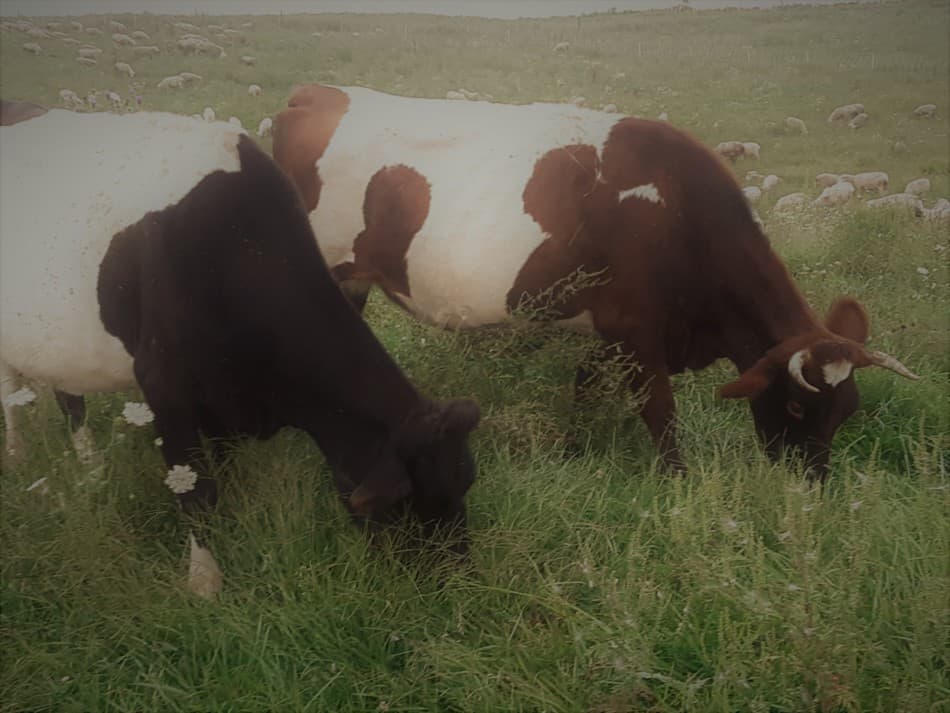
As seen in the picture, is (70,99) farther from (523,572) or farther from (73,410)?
(523,572)

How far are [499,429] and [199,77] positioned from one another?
5314 mm

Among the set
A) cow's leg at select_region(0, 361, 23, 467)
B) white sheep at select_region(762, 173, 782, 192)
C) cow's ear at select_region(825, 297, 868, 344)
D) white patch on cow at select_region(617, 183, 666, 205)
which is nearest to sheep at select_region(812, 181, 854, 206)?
white sheep at select_region(762, 173, 782, 192)

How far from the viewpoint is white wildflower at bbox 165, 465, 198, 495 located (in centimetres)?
260

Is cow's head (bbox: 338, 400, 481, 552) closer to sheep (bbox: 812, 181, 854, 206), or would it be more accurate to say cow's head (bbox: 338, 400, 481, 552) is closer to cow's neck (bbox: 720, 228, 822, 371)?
cow's neck (bbox: 720, 228, 822, 371)

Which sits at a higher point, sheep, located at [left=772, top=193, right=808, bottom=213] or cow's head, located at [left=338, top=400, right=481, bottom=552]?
cow's head, located at [left=338, top=400, right=481, bottom=552]

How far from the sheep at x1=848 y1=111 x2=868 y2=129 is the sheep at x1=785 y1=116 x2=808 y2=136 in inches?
20.1

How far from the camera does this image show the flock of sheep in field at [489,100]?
5.55 m

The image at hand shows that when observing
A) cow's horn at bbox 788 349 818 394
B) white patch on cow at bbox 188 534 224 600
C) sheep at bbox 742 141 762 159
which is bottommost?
white patch on cow at bbox 188 534 224 600

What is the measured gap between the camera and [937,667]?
2160 mm

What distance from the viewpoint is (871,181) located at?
8.73m

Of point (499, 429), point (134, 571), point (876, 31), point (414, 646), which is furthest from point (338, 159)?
point (876, 31)

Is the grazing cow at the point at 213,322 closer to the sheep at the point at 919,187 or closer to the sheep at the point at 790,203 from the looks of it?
the sheep at the point at 790,203

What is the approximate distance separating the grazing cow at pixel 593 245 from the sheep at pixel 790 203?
4.36 metres

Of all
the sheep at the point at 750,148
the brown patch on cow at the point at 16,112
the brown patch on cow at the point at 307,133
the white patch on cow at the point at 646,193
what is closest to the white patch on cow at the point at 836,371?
the white patch on cow at the point at 646,193
